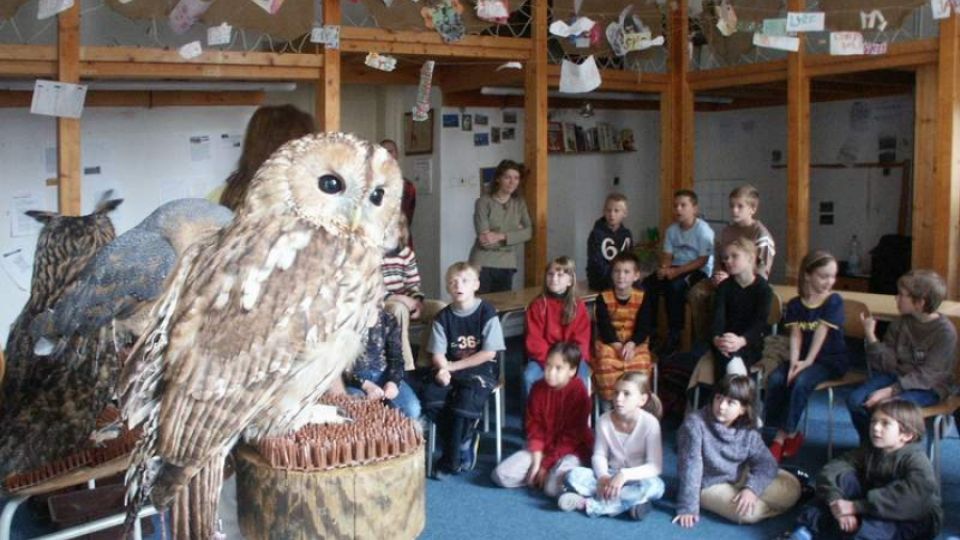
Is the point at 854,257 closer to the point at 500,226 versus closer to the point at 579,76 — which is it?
the point at 579,76

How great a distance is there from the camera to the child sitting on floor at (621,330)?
4.71 meters

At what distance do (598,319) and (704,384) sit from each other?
0.67 metres

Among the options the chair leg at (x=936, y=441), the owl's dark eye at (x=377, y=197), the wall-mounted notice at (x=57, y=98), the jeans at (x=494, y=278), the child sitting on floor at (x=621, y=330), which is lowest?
the chair leg at (x=936, y=441)

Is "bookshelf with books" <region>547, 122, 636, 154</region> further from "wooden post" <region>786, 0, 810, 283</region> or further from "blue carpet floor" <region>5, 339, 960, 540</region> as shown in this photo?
"blue carpet floor" <region>5, 339, 960, 540</region>

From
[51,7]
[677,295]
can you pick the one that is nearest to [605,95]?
[677,295]

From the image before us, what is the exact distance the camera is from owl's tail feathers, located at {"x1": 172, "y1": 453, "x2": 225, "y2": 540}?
5.06 ft

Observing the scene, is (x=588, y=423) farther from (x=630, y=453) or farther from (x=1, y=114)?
(x=1, y=114)

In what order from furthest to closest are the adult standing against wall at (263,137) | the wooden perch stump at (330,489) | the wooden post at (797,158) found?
the wooden post at (797,158), the adult standing against wall at (263,137), the wooden perch stump at (330,489)

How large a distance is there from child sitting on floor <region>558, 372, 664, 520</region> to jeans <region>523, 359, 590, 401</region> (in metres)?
0.52

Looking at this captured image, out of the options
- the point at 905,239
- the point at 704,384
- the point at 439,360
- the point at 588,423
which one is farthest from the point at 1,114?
the point at 905,239

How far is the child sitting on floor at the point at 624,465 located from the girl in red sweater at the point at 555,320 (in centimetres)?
64

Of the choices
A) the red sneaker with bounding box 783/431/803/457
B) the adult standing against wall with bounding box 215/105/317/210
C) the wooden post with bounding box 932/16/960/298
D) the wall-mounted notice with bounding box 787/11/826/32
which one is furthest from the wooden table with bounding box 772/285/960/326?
the adult standing against wall with bounding box 215/105/317/210

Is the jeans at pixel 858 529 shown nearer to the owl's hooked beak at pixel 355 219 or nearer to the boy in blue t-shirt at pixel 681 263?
the boy in blue t-shirt at pixel 681 263

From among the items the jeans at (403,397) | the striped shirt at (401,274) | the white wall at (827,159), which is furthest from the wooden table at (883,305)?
the white wall at (827,159)
